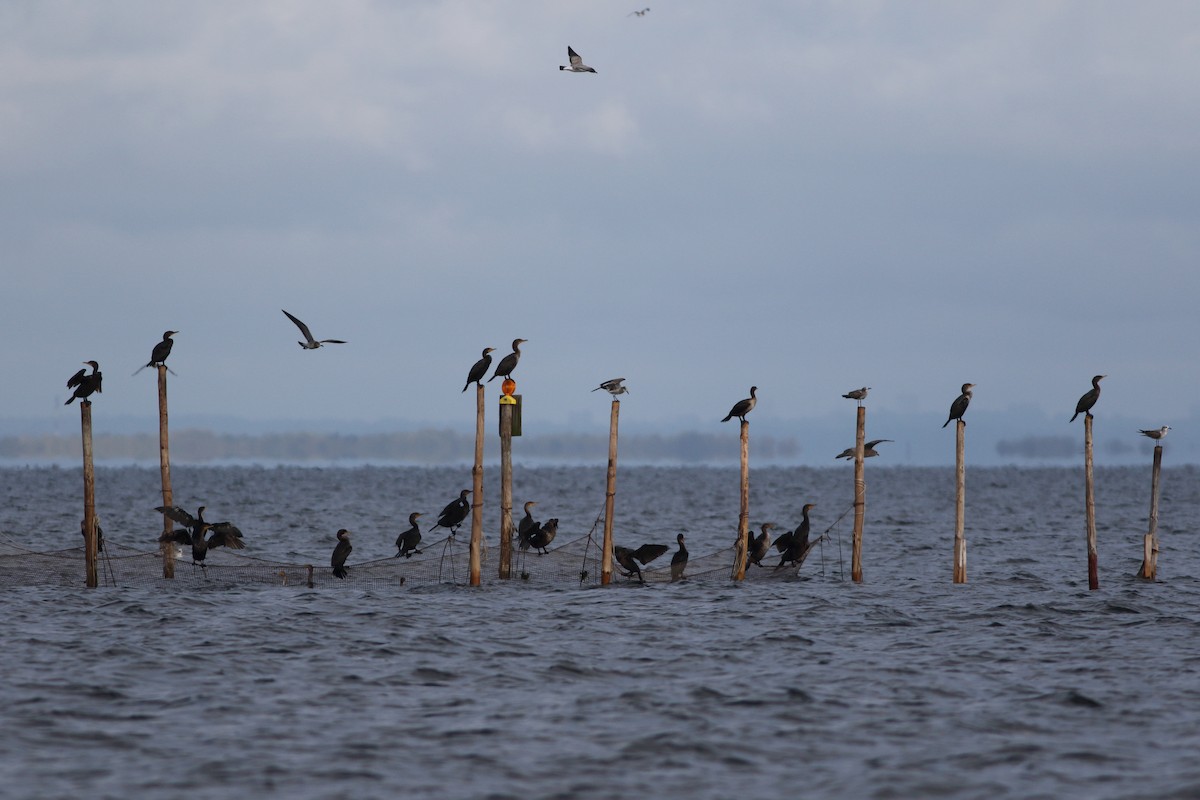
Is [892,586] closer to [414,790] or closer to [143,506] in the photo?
[414,790]

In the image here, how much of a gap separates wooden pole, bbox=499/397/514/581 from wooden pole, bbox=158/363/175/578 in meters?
5.08

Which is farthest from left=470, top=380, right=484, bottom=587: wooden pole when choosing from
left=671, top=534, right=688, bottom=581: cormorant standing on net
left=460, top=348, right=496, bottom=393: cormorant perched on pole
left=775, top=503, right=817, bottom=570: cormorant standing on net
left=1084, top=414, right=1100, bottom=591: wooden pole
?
left=1084, top=414, right=1100, bottom=591: wooden pole

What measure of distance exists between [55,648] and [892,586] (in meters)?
14.5

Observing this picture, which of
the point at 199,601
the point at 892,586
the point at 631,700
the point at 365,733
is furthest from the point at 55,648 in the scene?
the point at 892,586

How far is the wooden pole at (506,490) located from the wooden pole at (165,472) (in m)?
5.08

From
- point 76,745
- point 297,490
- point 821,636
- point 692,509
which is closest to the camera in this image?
point 76,745

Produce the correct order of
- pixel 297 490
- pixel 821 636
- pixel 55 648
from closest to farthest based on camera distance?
pixel 55 648 < pixel 821 636 < pixel 297 490

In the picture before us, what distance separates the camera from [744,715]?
13445 mm

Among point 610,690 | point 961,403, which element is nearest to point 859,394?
point 961,403

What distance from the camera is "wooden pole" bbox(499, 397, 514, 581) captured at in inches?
831

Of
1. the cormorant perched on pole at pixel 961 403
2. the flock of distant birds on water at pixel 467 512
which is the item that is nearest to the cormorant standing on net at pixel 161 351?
the flock of distant birds on water at pixel 467 512

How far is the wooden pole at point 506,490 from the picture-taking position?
69.3ft

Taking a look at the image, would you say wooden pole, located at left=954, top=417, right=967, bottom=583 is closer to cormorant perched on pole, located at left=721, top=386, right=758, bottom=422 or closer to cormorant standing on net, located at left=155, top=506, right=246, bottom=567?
cormorant perched on pole, located at left=721, top=386, right=758, bottom=422

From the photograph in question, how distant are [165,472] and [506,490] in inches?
209
